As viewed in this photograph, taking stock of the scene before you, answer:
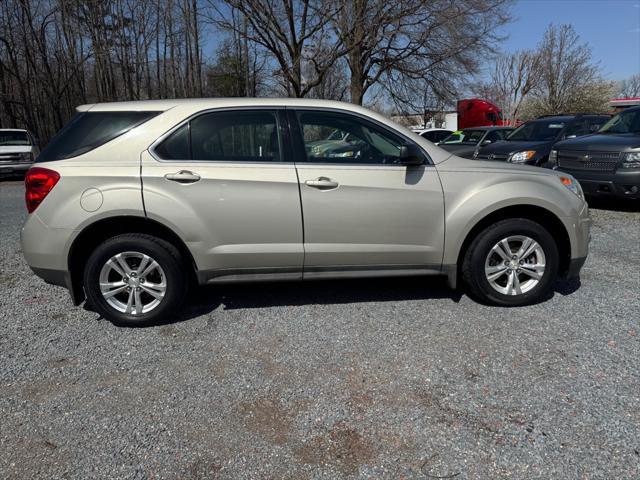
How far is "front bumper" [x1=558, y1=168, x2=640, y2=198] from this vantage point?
283 inches

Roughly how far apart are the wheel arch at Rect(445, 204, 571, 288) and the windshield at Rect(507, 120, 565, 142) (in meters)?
7.09

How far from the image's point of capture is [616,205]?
8656 millimetres

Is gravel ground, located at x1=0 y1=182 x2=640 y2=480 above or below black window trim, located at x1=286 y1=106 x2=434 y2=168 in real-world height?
below

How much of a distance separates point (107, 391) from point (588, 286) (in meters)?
4.30

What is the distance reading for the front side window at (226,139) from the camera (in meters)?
3.49

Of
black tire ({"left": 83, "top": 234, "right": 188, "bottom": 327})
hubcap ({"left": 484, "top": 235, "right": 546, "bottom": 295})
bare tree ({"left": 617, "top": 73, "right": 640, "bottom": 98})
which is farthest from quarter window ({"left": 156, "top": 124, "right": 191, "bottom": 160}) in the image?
bare tree ({"left": 617, "top": 73, "right": 640, "bottom": 98})

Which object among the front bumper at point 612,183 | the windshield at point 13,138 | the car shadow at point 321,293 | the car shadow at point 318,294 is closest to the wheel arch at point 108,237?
the car shadow at point 318,294

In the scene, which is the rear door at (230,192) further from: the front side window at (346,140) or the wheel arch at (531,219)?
the wheel arch at (531,219)

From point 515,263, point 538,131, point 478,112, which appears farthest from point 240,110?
point 478,112

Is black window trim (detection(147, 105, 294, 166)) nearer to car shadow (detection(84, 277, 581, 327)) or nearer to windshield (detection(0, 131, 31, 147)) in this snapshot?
car shadow (detection(84, 277, 581, 327))

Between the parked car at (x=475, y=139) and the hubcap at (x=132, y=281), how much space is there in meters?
9.88

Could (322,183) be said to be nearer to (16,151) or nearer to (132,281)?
(132,281)

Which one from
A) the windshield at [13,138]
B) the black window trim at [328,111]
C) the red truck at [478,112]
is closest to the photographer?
the black window trim at [328,111]

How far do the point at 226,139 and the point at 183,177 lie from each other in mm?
475
